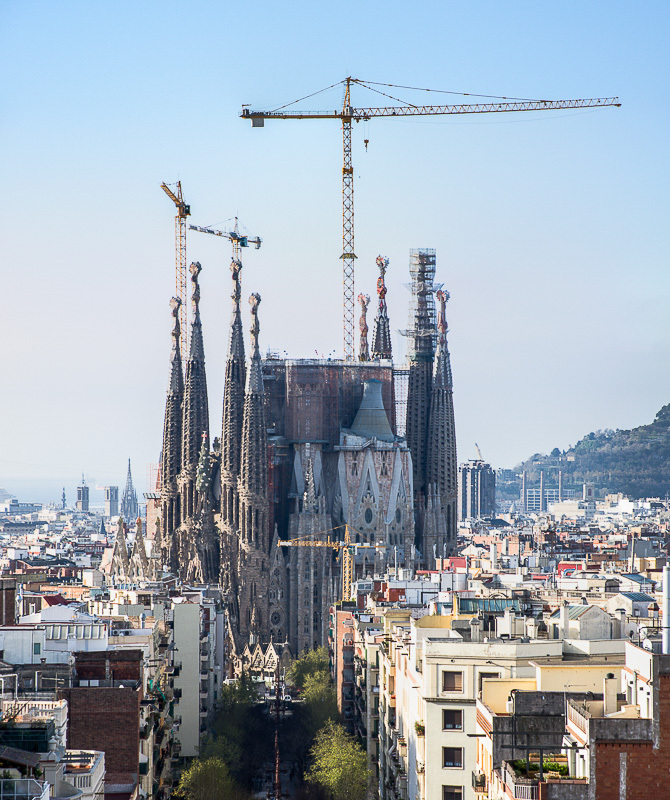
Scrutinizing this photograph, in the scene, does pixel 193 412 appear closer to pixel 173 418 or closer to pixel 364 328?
pixel 173 418

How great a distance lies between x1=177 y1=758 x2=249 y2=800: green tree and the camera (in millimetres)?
49188

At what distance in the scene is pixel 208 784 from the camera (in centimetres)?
4953

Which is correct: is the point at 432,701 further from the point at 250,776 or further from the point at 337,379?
the point at 337,379

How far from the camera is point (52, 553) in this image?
13962cm

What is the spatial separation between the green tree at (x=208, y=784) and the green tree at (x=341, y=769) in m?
2.58

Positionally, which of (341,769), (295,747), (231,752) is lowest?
(295,747)

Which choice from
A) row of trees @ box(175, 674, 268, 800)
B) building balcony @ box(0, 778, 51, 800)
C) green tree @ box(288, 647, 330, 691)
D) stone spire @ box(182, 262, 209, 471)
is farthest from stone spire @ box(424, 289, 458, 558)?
building balcony @ box(0, 778, 51, 800)

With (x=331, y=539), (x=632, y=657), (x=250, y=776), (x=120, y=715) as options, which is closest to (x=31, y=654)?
(x=120, y=715)

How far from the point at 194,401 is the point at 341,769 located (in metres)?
72.7

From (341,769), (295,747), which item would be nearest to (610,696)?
(341,769)

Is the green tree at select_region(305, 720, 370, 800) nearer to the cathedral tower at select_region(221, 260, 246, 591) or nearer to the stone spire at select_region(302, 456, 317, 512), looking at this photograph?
the cathedral tower at select_region(221, 260, 246, 591)

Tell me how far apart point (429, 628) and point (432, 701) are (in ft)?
23.3

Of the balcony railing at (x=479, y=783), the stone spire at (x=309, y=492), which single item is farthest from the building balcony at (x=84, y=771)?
the stone spire at (x=309, y=492)

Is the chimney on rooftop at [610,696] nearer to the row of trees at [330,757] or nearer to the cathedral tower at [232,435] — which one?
the row of trees at [330,757]
